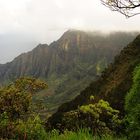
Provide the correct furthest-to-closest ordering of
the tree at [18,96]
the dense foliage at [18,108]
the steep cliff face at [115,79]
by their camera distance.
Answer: the steep cliff face at [115,79] < the tree at [18,96] < the dense foliage at [18,108]

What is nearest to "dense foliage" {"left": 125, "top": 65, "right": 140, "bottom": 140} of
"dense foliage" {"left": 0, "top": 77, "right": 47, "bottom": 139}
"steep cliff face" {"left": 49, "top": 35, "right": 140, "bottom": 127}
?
"dense foliage" {"left": 0, "top": 77, "right": 47, "bottom": 139}

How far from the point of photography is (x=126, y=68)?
2030 inches

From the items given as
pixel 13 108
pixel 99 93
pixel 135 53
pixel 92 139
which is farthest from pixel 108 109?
pixel 135 53

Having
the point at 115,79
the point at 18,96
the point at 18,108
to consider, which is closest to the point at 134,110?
the point at 18,108

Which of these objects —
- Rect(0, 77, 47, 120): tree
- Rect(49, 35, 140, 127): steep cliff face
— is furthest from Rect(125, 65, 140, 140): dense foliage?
Rect(49, 35, 140, 127): steep cliff face

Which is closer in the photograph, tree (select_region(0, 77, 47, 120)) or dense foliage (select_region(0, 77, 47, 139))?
dense foliage (select_region(0, 77, 47, 139))

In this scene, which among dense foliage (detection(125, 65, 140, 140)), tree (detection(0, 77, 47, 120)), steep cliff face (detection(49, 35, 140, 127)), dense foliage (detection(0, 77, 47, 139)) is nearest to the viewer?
dense foliage (detection(125, 65, 140, 140))

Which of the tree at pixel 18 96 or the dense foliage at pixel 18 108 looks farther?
the tree at pixel 18 96

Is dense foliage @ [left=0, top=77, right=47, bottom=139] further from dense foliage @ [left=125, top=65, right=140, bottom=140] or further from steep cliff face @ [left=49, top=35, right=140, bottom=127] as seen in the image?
steep cliff face @ [left=49, top=35, right=140, bottom=127]

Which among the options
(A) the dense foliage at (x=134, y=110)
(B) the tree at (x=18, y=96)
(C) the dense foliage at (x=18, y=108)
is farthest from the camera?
(B) the tree at (x=18, y=96)

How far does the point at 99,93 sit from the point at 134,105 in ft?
119

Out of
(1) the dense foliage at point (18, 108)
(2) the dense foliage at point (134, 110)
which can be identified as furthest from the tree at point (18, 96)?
(2) the dense foliage at point (134, 110)

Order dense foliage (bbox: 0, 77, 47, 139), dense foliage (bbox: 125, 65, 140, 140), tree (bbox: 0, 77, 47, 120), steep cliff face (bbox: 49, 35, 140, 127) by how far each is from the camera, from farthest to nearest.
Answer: steep cliff face (bbox: 49, 35, 140, 127) < tree (bbox: 0, 77, 47, 120) < dense foliage (bbox: 0, 77, 47, 139) < dense foliage (bbox: 125, 65, 140, 140)

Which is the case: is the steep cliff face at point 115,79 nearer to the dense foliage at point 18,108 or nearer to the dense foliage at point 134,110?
the dense foliage at point 18,108
